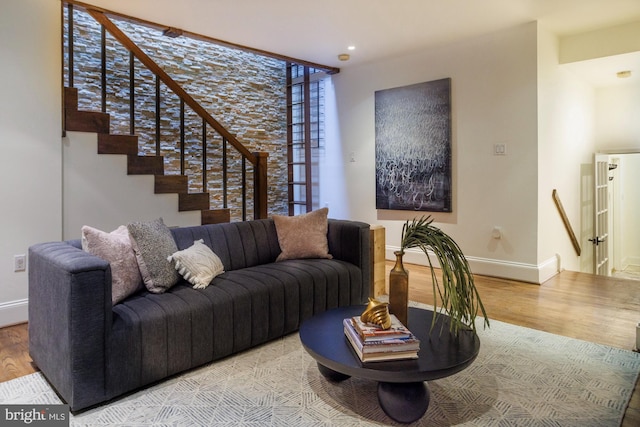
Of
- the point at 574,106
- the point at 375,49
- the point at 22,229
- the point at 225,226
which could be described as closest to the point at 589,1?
the point at 574,106

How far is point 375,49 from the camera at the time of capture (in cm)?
472

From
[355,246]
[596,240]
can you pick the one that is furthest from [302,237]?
[596,240]

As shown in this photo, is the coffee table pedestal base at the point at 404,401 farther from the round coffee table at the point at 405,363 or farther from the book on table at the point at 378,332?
the book on table at the point at 378,332

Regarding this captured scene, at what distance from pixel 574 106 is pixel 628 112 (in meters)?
1.13

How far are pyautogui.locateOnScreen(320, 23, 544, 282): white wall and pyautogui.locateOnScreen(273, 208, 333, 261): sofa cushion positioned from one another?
1.98 meters

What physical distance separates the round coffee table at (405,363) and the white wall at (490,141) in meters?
2.61

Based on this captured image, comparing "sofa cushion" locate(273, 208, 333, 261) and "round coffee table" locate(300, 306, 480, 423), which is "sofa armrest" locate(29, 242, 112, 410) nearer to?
"round coffee table" locate(300, 306, 480, 423)

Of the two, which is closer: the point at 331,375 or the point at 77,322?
the point at 77,322

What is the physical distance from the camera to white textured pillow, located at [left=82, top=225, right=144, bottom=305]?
2.19 meters

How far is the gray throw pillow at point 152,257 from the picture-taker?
92.9 inches

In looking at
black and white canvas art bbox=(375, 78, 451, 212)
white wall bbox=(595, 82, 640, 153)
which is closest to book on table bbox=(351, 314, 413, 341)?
black and white canvas art bbox=(375, 78, 451, 212)

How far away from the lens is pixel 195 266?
8.24 feet

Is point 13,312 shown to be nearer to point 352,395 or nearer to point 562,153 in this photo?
point 352,395

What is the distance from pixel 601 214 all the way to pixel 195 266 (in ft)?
18.3
